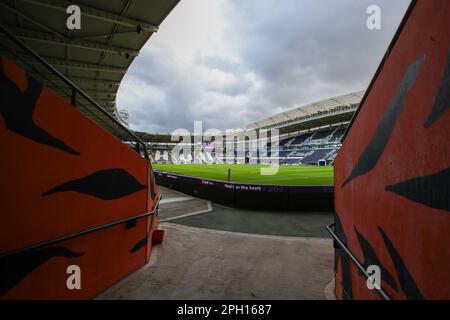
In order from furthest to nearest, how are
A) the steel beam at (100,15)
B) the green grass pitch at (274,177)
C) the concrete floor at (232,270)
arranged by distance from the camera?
the green grass pitch at (274,177)
the steel beam at (100,15)
the concrete floor at (232,270)

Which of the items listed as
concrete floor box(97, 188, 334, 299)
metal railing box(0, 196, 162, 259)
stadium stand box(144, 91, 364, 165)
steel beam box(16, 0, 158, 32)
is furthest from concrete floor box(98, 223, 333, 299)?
stadium stand box(144, 91, 364, 165)

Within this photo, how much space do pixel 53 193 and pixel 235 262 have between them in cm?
346

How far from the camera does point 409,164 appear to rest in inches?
59.5

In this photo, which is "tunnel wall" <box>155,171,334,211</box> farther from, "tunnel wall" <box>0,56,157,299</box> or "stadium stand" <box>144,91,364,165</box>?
"stadium stand" <box>144,91,364,165</box>

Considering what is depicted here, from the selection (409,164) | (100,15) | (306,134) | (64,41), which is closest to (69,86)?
(409,164)

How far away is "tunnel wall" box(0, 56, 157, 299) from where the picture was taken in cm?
208

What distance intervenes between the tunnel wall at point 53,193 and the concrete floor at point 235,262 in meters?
0.78

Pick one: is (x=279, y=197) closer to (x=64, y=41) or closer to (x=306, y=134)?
(x=64, y=41)

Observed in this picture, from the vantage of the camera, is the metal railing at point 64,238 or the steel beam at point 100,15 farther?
the steel beam at point 100,15

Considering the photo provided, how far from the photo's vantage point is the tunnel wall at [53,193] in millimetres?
2076

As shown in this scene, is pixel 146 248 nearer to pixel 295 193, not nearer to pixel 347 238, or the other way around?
pixel 347 238

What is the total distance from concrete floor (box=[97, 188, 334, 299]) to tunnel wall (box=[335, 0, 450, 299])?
152cm

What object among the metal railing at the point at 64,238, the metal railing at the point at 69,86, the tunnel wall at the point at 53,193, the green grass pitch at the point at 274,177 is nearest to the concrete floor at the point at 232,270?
the tunnel wall at the point at 53,193

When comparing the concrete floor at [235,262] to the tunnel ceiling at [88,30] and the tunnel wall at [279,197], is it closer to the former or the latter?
the tunnel wall at [279,197]
